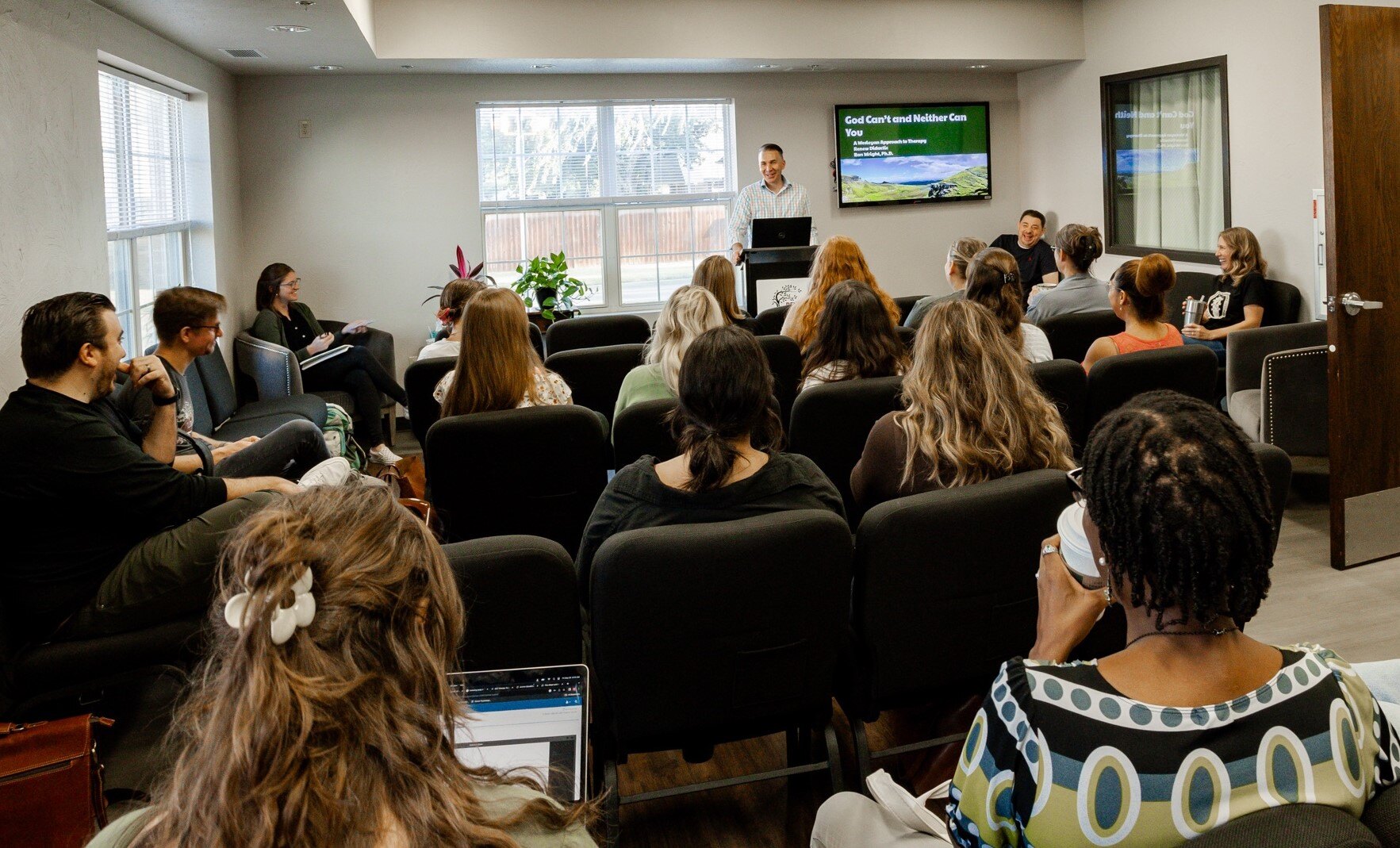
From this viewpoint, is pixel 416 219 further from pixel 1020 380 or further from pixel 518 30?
pixel 1020 380

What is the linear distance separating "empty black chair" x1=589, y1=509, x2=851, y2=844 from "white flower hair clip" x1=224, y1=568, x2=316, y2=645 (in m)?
1.08

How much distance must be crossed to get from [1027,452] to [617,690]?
1.17 metres

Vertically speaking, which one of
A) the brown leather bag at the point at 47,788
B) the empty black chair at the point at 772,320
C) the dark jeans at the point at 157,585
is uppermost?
the empty black chair at the point at 772,320

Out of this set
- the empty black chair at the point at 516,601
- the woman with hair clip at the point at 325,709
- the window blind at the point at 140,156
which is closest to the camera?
the woman with hair clip at the point at 325,709

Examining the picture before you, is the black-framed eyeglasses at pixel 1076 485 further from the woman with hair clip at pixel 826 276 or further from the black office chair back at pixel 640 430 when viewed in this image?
the woman with hair clip at pixel 826 276

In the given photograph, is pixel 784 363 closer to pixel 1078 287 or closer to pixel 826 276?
pixel 826 276

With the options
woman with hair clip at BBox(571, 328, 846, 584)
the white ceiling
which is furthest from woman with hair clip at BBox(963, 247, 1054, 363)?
the white ceiling

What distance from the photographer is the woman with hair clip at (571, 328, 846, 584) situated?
2.30 metres

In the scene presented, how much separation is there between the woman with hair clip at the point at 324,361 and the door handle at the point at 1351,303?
4.77 m

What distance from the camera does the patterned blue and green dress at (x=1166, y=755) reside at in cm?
110

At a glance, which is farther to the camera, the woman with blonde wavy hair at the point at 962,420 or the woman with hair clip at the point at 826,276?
the woman with hair clip at the point at 826,276

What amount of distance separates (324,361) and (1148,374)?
484 cm

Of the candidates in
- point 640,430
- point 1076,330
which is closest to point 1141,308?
point 1076,330

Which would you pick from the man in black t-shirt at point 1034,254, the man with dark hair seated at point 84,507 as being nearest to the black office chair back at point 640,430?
the man with dark hair seated at point 84,507
